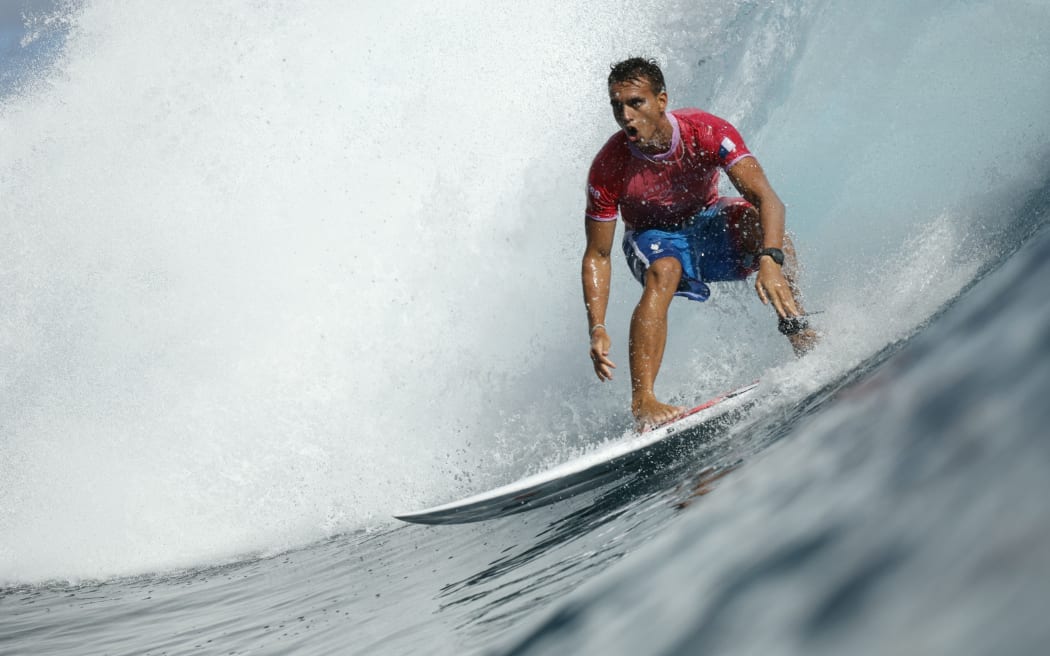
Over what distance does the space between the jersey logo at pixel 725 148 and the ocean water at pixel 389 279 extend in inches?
34.2

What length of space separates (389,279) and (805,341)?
16.6 feet

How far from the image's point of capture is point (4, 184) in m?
11.8

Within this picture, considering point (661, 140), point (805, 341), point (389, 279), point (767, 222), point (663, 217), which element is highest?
point (389, 279)

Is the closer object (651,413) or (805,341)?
(651,413)

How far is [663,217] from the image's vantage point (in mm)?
4082

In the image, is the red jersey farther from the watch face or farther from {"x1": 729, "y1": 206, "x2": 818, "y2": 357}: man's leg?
the watch face

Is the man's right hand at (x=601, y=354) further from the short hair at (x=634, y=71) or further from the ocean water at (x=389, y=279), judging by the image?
the short hair at (x=634, y=71)

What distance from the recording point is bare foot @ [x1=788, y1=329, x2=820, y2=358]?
3.93 meters

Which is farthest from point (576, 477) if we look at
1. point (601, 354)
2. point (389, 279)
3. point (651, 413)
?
point (389, 279)

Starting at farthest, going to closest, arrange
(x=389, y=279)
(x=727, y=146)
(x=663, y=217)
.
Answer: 1. (x=389, y=279)
2. (x=663, y=217)
3. (x=727, y=146)

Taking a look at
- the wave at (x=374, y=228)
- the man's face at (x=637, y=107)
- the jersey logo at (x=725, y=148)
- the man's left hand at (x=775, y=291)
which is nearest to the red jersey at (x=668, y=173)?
the jersey logo at (x=725, y=148)

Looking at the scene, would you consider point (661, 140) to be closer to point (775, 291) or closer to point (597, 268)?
point (597, 268)

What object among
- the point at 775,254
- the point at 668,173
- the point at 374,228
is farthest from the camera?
the point at 374,228

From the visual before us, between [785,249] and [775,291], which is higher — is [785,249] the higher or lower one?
the higher one
